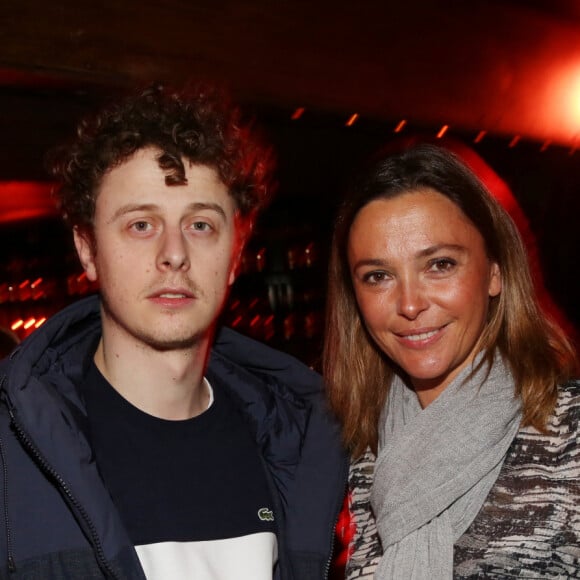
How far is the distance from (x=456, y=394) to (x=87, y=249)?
107 centimetres

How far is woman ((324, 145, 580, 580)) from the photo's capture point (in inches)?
74.6

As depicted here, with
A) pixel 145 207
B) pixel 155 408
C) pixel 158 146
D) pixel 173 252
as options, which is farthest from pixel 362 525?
pixel 158 146

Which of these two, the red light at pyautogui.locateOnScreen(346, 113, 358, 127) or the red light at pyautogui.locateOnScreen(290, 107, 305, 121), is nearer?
the red light at pyautogui.locateOnScreen(290, 107, 305, 121)

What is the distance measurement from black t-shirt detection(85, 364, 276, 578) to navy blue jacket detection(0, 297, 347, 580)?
0.22ft

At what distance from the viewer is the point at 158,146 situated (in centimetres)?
212

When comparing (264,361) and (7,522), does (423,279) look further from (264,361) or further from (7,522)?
(7,522)

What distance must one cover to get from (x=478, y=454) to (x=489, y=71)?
444 cm

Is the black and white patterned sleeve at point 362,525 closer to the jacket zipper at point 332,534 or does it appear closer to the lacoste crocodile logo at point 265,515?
the jacket zipper at point 332,534

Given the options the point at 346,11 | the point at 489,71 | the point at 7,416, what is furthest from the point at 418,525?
the point at 489,71

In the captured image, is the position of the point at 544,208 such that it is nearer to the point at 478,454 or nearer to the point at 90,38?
the point at 90,38

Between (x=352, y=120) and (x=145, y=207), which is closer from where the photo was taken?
(x=145, y=207)

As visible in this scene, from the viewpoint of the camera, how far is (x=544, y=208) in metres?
6.73

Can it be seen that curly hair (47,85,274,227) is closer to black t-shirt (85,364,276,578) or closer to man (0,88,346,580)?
man (0,88,346,580)

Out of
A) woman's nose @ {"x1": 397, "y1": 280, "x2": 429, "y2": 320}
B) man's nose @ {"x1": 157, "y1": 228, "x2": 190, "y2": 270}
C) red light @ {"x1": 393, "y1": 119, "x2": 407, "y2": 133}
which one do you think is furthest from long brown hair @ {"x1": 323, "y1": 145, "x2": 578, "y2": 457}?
red light @ {"x1": 393, "y1": 119, "x2": 407, "y2": 133}
